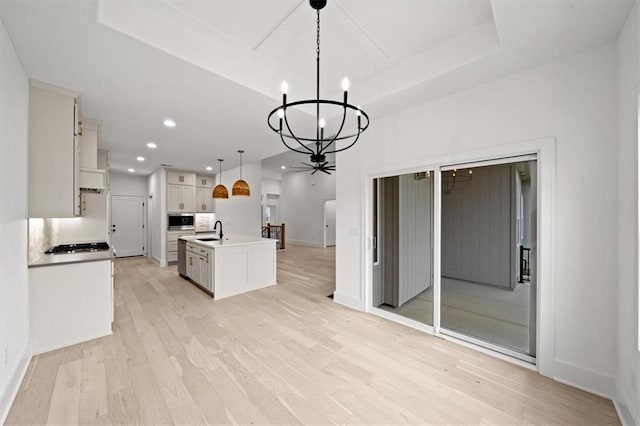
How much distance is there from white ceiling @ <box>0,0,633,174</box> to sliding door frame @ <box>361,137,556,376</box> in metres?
0.73

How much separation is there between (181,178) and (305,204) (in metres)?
5.60

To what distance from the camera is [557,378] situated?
2.14m

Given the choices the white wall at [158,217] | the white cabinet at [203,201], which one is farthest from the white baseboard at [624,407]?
the white cabinet at [203,201]

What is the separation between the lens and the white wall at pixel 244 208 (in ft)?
25.9

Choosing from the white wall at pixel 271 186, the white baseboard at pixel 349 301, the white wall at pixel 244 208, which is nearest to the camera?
the white baseboard at pixel 349 301

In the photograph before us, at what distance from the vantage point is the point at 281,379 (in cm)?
215

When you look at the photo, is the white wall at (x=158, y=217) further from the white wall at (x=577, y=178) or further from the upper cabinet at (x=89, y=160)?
the white wall at (x=577, y=178)

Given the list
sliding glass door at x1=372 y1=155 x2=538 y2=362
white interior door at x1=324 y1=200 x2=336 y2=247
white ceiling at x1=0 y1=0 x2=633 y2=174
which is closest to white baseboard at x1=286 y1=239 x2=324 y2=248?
white interior door at x1=324 y1=200 x2=336 y2=247

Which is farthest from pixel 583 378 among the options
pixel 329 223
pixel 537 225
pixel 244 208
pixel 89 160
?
pixel 329 223

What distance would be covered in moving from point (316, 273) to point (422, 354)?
3.74 meters

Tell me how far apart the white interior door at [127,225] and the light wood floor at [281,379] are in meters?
6.21

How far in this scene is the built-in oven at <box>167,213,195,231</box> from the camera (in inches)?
285

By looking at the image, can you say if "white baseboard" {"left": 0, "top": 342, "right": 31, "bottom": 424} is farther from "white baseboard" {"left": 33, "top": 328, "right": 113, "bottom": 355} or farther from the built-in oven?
the built-in oven

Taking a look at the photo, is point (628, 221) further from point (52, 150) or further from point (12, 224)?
point (52, 150)
